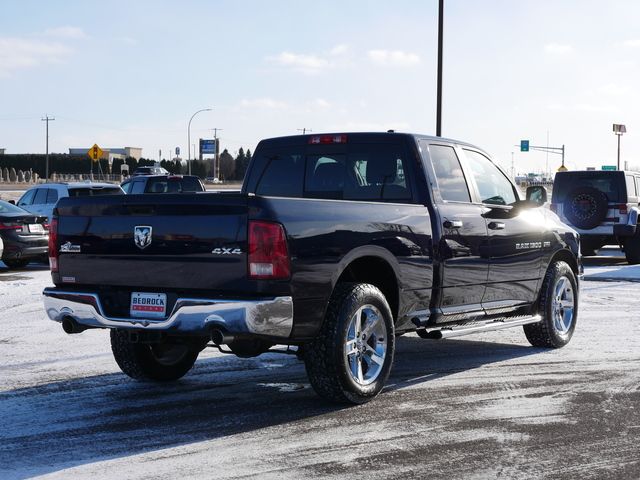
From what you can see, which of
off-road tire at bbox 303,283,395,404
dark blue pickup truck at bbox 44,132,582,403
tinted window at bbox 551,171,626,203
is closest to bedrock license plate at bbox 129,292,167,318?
dark blue pickup truck at bbox 44,132,582,403

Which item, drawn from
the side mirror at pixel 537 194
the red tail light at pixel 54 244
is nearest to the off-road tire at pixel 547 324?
the side mirror at pixel 537 194

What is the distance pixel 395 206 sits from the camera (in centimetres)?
714

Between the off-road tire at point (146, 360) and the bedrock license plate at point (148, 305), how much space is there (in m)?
1.01

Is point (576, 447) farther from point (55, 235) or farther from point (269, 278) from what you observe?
point (55, 235)

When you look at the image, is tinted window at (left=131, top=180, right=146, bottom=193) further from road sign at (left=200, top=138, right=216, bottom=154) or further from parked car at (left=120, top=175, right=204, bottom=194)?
road sign at (left=200, top=138, right=216, bottom=154)

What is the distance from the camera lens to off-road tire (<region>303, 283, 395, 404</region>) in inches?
254

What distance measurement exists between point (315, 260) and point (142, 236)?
1.16m

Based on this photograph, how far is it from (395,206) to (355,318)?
38.1 inches

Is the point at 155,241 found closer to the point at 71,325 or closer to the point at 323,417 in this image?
the point at 71,325

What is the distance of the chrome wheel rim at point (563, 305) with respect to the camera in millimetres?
9385

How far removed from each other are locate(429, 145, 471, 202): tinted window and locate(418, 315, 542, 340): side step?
1056mm

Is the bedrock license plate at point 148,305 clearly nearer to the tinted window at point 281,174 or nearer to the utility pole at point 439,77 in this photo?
the tinted window at point 281,174

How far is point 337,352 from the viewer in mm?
6438

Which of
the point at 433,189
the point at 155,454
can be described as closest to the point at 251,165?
the point at 433,189
